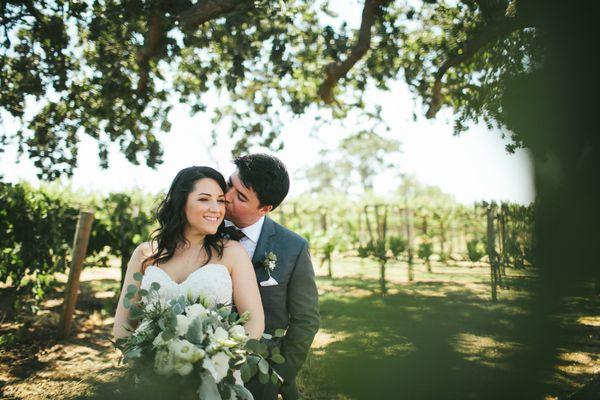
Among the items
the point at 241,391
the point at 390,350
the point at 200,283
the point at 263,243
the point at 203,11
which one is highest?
the point at 203,11

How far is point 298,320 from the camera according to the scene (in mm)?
2840

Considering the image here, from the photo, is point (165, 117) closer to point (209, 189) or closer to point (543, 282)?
point (209, 189)

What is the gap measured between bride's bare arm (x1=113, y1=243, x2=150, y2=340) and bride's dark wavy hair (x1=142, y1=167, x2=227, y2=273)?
4 cm

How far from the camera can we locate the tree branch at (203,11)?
15.6 ft

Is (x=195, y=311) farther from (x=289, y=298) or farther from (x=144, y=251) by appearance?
(x=289, y=298)

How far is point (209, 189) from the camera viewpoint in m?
2.58

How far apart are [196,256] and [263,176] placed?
716 millimetres

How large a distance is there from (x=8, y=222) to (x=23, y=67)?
2567 mm

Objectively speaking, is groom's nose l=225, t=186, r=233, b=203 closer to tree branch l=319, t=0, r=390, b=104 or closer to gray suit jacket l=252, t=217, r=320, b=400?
gray suit jacket l=252, t=217, r=320, b=400

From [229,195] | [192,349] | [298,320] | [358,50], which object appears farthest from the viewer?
[358,50]

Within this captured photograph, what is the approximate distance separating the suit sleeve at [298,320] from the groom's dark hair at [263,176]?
0.47m

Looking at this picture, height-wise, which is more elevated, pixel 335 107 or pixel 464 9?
pixel 335 107

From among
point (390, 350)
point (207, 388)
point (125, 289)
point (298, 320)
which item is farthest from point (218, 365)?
point (390, 350)

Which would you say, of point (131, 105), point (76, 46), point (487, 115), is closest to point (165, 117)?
point (131, 105)
